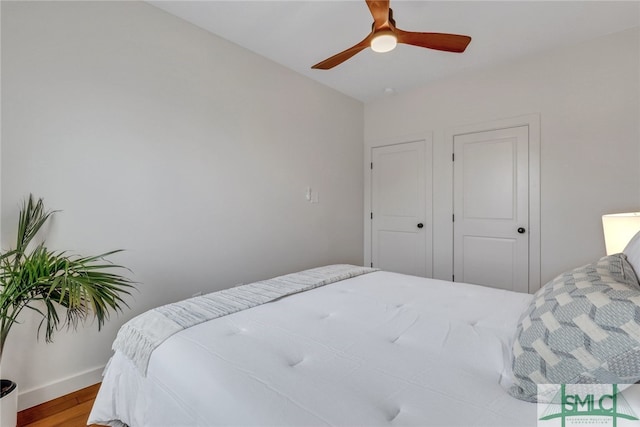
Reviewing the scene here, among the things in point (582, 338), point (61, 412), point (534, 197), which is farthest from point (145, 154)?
point (534, 197)

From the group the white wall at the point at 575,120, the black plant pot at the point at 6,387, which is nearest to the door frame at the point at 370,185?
the white wall at the point at 575,120

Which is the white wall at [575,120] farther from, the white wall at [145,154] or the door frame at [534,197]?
the white wall at [145,154]

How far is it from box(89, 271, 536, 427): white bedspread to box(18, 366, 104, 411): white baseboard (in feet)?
2.08

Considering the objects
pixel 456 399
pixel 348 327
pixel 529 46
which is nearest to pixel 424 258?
pixel 529 46

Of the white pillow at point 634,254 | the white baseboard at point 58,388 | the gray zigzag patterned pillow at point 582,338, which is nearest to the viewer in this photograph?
the gray zigzag patterned pillow at point 582,338

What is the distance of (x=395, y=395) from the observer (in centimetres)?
80

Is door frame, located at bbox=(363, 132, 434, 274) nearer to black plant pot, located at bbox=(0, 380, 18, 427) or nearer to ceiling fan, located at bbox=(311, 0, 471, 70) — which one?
ceiling fan, located at bbox=(311, 0, 471, 70)

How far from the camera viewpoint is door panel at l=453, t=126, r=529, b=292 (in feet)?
9.35

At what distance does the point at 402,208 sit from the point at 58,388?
3.26 metres

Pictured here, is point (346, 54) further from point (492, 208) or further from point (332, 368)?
point (492, 208)

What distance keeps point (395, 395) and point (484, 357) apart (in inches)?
14.7

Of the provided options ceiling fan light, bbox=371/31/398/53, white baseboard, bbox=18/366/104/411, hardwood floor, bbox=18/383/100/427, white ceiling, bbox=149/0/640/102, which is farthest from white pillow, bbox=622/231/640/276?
white baseboard, bbox=18/366/104/411

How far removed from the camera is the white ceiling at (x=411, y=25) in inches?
81.7

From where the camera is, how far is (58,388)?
5.77ft
